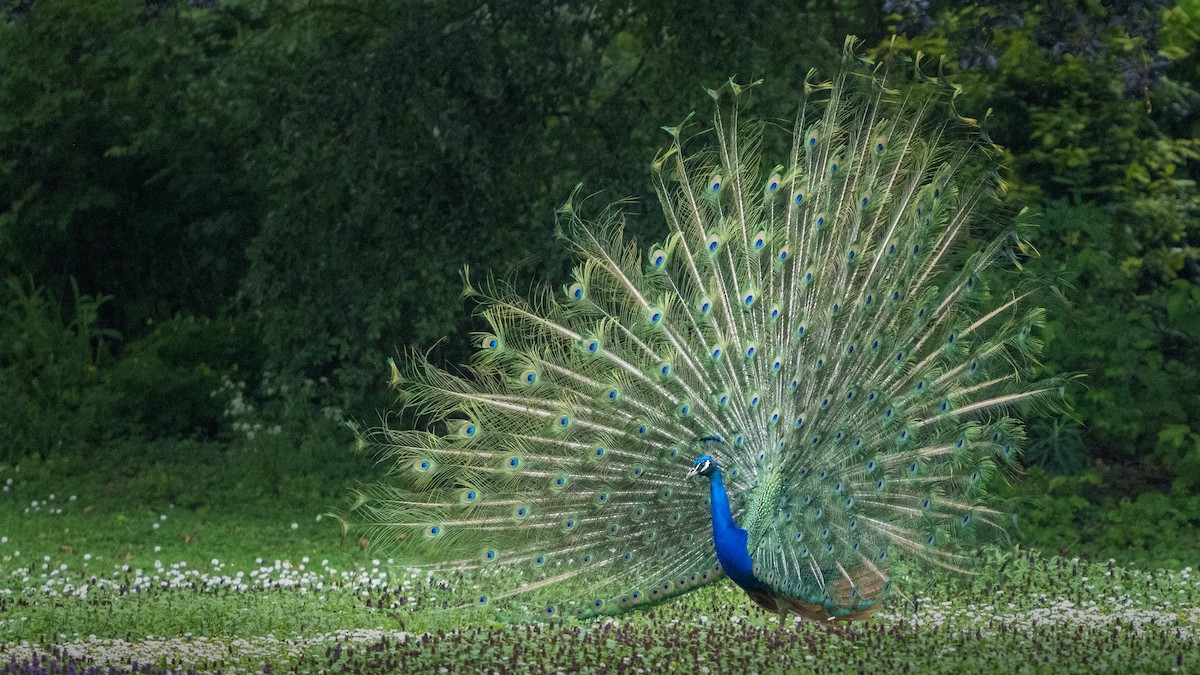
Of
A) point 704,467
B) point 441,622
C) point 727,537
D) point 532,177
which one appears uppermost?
point 704,467

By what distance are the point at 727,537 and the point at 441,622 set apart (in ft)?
6.20

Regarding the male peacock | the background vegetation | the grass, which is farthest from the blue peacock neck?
the background vegetation

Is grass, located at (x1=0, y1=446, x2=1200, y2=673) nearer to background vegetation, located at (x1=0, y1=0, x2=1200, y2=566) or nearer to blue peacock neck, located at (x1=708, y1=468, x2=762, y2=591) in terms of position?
blue peacock neck, located at (x1=708, y1=468, x2=762, y2=591)

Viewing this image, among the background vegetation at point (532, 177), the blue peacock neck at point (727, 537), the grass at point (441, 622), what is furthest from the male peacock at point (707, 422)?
the background vegetation at point (532, 177)

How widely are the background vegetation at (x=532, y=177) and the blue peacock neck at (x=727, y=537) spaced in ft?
14.6

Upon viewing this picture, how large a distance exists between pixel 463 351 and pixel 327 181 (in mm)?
2036

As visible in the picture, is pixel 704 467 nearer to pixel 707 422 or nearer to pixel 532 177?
pixel 707 422

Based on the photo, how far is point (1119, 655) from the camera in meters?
6.99

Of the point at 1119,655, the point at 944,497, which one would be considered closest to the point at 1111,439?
the point at 944,497

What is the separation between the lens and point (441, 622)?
8.31 metres

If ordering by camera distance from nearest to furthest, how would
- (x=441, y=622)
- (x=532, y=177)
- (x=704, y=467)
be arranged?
(x=704, y=467), (x=441, y=622), (x=532, y=177)

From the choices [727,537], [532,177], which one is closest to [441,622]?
[727,537]

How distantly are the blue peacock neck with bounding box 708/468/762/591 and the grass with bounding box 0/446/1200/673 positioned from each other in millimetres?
388

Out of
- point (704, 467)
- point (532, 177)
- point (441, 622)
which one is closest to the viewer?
point (704, 467)
